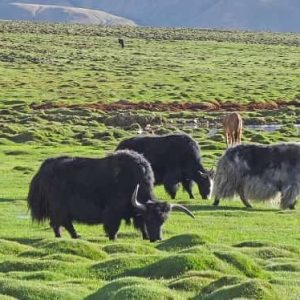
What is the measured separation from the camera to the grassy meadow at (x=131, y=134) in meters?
12.0

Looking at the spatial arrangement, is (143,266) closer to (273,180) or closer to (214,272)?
(214,272)

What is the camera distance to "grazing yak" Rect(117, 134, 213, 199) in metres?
23.1

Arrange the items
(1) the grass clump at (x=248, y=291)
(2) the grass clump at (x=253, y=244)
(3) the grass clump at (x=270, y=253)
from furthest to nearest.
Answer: (2) the grass clump at (x=253, y=244) → (3) the grass clump at (x=270, y=253) → (1) the grass clump at (x=248, y=291)

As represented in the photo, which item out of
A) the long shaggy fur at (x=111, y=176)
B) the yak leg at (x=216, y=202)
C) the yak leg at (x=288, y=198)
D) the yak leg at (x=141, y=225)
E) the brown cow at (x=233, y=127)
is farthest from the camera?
the brown cow at (x=233, y=127)

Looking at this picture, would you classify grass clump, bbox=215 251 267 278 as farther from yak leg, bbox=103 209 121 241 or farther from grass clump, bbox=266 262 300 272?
yak leg, bbox=103 209 121 241

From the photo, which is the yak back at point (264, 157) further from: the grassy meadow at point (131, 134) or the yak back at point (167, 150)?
the yak back at point (167, 150)

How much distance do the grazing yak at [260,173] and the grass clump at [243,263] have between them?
868 cm

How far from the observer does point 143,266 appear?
13.0m

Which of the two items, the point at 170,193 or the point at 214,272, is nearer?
the point at 214,272

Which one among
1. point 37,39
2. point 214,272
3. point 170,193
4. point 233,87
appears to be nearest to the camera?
point 214,272

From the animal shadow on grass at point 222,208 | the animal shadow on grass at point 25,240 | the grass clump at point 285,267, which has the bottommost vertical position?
the animal shadow on grass at point 222,208

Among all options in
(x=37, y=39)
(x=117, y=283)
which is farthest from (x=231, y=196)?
(x=37, y=39)

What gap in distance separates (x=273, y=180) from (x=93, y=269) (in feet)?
31.5

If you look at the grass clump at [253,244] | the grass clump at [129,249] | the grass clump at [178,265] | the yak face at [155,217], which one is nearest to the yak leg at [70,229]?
the yak face at [155,217]
